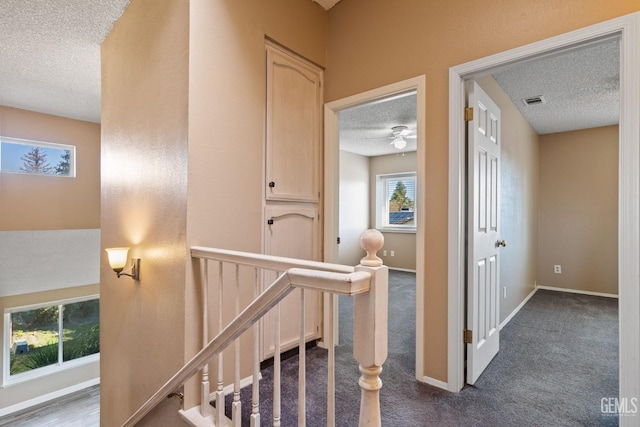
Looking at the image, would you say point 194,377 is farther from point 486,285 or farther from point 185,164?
point 486,285

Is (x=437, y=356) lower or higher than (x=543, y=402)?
higher

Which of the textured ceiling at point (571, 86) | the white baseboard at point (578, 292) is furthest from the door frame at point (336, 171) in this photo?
the white baseboard at point (578, 292)

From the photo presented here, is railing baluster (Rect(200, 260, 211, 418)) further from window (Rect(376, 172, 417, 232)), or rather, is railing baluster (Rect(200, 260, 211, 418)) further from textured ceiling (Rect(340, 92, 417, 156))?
window (Rect(376, 172, 417, 232))

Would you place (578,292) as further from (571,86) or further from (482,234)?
(482,234)

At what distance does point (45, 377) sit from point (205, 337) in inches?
236

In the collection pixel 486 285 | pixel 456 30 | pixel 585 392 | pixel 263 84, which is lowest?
pixel 585 392

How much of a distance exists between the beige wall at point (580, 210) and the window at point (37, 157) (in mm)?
7593

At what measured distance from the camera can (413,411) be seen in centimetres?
170

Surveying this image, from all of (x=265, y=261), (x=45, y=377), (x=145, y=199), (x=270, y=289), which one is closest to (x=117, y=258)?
(x=145, y=199)

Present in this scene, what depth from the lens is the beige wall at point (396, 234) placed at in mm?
6523

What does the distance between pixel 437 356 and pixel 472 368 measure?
244mm

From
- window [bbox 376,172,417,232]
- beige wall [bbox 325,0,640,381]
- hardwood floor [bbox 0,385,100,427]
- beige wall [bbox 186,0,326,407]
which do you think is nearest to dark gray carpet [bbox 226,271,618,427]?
beige wall [bbox 325,0,640,381]

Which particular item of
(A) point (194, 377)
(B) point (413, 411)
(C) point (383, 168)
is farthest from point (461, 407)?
(C) point (383, 168)

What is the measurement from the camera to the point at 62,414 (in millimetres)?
5051
